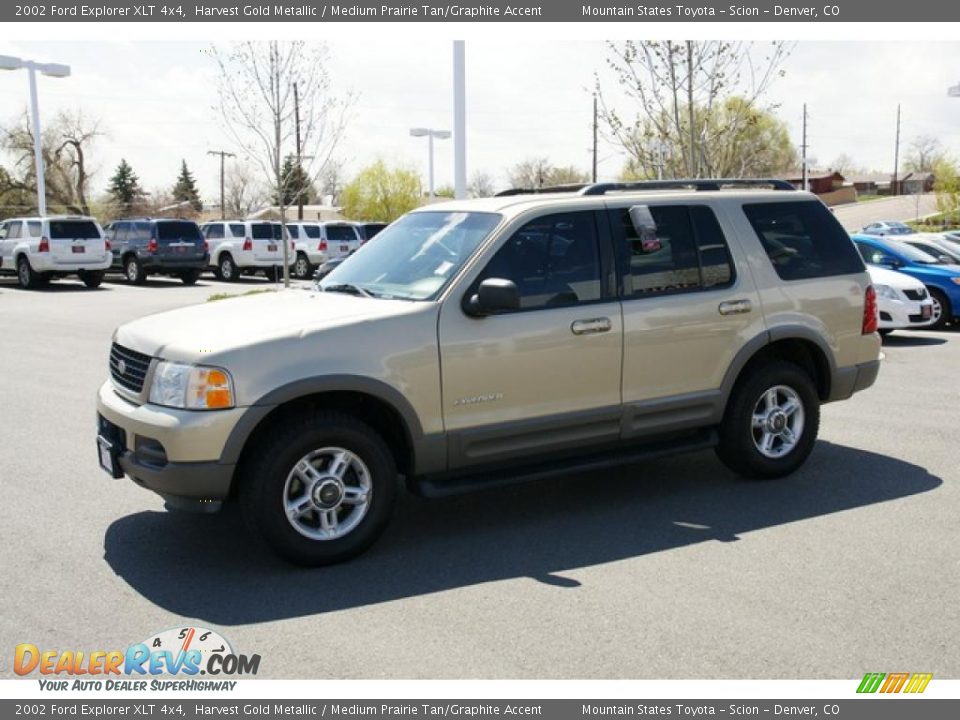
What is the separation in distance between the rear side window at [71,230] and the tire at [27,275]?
1135 mm

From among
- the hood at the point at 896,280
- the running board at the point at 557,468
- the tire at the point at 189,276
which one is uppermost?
the hood at the point at 896,280

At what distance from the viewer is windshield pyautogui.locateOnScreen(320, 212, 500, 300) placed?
572 cm

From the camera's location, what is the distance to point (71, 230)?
2552 centimetres

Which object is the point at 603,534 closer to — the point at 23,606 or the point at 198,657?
the point at 198,657

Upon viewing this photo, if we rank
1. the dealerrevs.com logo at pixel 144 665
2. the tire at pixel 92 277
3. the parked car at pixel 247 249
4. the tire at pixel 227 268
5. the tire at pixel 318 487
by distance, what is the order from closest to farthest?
the dealerrevs.com logo at pixel 144 665, the tire at pixel 318 487, the tire at pixel 92 277, the parked car at pixel 247 249, the tire at pixel 227 268

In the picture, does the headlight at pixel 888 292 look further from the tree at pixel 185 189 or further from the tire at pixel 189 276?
the tree at pixel 185 189

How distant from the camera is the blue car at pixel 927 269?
15.3 metres

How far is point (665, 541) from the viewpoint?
Answer: 554 cm

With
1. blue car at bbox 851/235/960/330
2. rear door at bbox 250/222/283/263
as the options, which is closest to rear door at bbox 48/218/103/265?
rear door at bbox 250/222/283/263

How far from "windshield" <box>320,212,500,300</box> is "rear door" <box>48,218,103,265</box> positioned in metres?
21.1

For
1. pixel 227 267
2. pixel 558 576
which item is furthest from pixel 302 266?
pixel 558 576

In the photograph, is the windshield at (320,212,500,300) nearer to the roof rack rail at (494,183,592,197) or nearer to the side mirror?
the side mirror

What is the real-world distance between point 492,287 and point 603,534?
158 centimetres

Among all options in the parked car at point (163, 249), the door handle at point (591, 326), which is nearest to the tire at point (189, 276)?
the parked car at point (163, 249)
